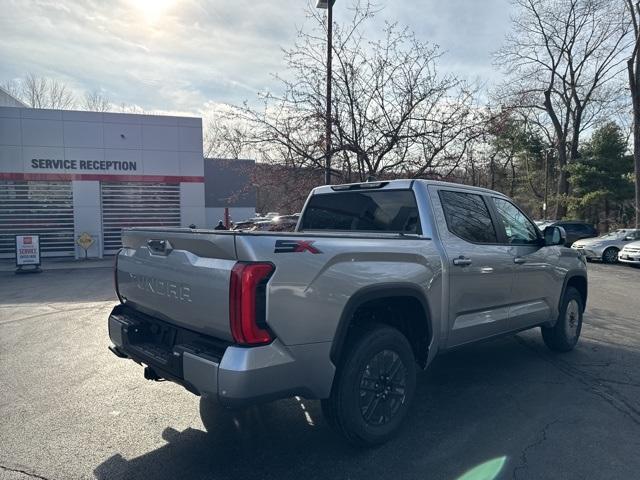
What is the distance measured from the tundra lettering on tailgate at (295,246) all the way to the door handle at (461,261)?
1.56m

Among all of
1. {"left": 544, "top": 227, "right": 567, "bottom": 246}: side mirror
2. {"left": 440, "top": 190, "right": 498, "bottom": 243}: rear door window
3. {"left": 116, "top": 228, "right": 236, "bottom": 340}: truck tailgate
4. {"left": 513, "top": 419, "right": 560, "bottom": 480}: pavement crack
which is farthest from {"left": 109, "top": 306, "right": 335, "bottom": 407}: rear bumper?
{"left": 544, "top": 227, "right": 567, "bottom": 246}: side mirror

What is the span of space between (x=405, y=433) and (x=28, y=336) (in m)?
5.73

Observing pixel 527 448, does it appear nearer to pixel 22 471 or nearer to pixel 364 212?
pixel 364 212

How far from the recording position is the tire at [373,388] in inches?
→ 125

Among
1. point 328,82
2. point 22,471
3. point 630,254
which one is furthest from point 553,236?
point 630,254

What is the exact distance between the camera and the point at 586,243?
63.9ft

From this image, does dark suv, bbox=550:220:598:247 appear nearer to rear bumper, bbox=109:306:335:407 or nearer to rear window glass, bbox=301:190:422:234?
Answer: rear window glass, bbox=301:190:422:234

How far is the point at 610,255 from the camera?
18422 mm

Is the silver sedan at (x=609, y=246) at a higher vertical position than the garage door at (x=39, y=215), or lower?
lower

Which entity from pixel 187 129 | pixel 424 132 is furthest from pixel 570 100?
pixel 424 132

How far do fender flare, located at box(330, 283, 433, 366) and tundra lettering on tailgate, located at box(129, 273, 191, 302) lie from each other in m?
1.00

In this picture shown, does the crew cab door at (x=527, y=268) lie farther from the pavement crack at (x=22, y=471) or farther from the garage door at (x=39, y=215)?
the garage door at (x=39, y=215)

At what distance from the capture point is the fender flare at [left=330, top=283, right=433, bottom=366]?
3094 mm

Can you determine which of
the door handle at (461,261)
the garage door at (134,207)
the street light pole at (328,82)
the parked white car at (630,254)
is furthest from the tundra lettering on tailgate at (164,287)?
the parked white car at (630,254)
